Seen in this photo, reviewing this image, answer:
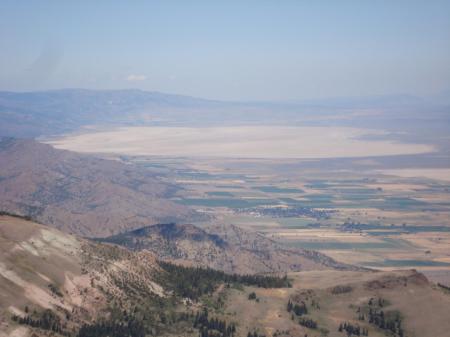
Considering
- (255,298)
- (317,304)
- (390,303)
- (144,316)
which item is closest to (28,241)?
(144,316)

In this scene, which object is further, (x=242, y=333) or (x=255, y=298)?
(x=255, y=298)

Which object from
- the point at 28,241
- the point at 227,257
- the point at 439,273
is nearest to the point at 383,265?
the point at 439,273

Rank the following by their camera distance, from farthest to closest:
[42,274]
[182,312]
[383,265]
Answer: [383,265], [182,312], [42,274]

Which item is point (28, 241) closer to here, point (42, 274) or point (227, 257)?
point (42, 274)

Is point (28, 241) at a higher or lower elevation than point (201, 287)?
higher

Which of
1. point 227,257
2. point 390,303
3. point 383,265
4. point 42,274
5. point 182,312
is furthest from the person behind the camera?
point 383,265

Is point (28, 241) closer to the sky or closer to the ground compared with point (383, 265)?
closer to the sky

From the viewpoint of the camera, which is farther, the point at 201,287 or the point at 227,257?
the point at 227,257

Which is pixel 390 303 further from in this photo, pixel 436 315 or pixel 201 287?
pixel 201 287

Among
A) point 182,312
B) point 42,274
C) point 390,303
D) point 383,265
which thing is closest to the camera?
point 42,274
